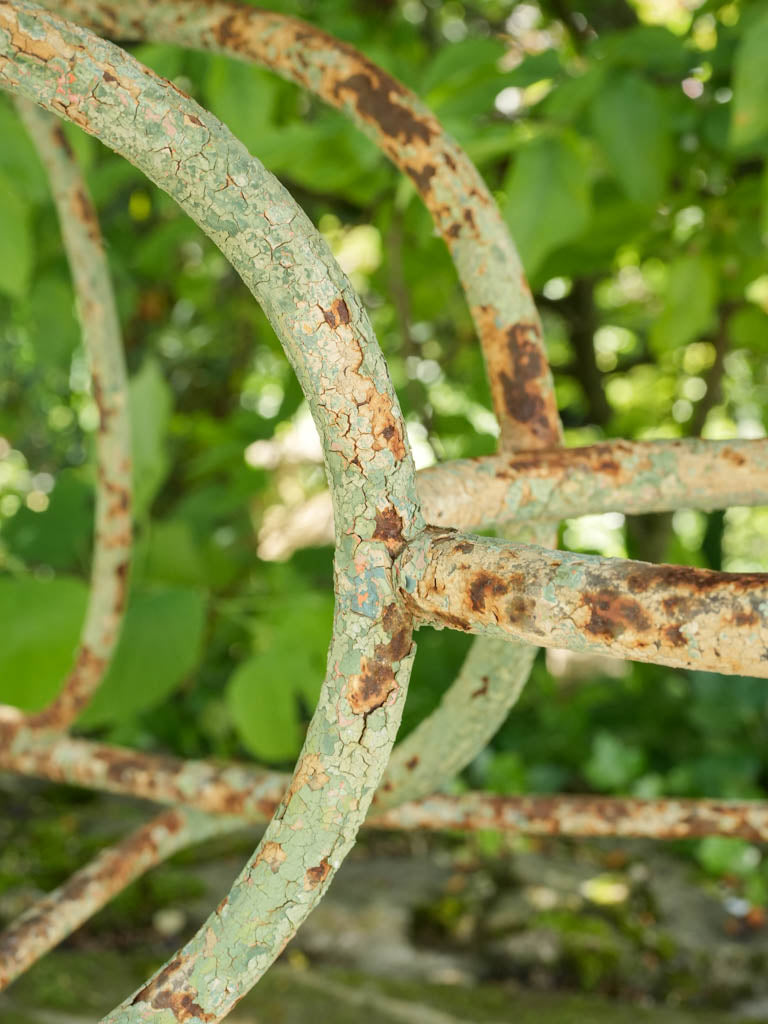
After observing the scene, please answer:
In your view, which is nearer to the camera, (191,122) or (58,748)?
(191,122)

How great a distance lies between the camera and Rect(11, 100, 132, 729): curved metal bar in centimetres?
64

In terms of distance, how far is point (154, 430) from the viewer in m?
1.00

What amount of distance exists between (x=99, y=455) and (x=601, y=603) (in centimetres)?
46

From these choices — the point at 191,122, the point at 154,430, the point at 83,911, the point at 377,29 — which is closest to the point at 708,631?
the point at 191,122

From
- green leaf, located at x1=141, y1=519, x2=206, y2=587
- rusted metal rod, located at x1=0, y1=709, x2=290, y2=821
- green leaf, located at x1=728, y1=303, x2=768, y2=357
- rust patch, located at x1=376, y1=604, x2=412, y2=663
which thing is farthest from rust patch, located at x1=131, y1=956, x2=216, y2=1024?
green leaf, located at x1=728, y1=303, x2=768, y2=357

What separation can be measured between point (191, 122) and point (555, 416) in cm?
24

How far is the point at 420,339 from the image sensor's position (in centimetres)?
192

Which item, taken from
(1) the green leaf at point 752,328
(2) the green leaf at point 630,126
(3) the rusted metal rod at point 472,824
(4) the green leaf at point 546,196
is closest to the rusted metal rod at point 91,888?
(3) the rusted metal rod at point 472,824

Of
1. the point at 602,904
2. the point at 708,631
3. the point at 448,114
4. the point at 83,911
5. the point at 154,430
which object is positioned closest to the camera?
the point at 708,631

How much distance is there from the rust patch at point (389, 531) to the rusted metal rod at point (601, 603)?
0.01 metres

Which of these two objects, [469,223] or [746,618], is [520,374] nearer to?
[469,223]

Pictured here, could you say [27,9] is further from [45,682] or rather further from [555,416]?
[45,682]

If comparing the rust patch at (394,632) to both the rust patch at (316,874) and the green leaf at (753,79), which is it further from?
the green leaf at (753,79)

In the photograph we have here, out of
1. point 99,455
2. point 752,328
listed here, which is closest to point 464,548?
point 99,455
